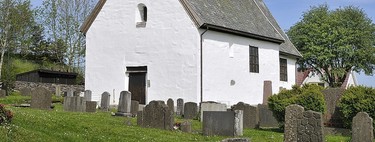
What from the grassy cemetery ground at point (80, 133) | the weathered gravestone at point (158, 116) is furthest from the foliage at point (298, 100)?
the weathered gravestone at point (158, 116)

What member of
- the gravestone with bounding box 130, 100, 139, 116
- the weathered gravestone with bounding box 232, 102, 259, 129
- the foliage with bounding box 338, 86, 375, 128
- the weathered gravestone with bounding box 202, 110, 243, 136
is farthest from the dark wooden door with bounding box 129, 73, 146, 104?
the foliage with bounding box 338, 86, 375, 128

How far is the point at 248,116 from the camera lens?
1714 cm

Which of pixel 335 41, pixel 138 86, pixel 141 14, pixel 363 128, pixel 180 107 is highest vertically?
pixel 335 41

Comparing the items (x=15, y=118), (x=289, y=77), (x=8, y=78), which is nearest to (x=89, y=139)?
(x=15, y=118)

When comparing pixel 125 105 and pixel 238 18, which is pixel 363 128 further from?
pixel 238 18

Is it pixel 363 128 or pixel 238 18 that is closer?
pixel 363 128

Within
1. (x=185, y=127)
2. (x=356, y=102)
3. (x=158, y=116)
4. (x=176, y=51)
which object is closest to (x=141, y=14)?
(x=176, y=51)

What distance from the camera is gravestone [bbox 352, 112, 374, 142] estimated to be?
12.7 metres

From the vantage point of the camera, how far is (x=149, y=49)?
23703 millimetres

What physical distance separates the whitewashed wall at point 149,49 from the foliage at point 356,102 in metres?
8.07

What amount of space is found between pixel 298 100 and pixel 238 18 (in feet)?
36.0

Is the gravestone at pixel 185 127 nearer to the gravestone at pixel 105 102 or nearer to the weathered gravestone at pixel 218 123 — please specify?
the weathered gravestone at pixel 218 123

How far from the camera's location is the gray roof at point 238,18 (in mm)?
23078

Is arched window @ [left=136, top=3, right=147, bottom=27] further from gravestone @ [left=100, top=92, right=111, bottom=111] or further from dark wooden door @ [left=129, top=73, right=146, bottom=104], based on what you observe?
gravestone @ [left=100, top=92, right=111, bottom=111]
